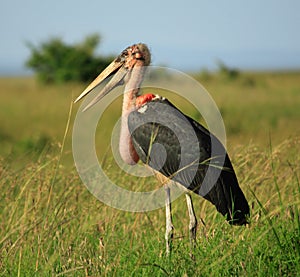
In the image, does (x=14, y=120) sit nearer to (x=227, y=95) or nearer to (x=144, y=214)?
(x=227, y=95)

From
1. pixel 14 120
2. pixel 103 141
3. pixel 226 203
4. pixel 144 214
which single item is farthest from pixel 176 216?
pixel 14 120

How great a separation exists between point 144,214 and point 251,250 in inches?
52.3

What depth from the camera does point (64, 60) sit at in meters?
27.6

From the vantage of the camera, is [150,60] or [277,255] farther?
[150,60]

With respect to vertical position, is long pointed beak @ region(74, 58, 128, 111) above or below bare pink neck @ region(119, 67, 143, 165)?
above

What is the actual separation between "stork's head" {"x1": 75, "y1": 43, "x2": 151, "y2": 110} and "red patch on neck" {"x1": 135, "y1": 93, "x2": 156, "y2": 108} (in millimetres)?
305

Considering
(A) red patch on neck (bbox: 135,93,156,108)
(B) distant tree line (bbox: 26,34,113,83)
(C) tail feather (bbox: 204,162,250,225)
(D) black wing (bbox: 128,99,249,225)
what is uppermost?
(A) red patch on neck (bbox: 135,93,156,108)

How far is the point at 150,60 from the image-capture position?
4879 millimetres

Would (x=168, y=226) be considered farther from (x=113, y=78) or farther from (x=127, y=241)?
(x=113, y=78)

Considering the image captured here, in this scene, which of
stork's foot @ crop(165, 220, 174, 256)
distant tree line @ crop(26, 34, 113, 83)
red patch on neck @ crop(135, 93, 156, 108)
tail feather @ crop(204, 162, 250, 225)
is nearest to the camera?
stork's foot @ crop(165, 220, 174, 256)

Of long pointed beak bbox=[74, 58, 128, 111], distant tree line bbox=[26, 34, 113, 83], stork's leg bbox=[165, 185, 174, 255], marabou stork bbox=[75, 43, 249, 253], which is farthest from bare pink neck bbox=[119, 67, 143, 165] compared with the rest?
distant tree line bbox=[26, 34, 113, 83]

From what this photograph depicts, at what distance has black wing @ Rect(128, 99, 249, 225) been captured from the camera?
4.21 metres

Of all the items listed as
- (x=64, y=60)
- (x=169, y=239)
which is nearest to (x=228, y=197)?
(x=169, y=239)

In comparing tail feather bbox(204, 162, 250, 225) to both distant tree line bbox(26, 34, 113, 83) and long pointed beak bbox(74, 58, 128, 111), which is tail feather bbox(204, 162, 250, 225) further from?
distant tree line bbox(26, 34, 113, 83)
